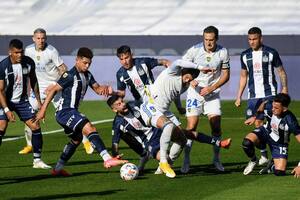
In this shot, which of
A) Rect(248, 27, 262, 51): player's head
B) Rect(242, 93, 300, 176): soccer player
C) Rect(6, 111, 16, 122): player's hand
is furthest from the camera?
Rect(248, 27, 262, 51): player's head

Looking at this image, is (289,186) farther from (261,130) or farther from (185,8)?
(185,8)

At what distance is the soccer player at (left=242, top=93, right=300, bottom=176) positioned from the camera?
56.5 ft

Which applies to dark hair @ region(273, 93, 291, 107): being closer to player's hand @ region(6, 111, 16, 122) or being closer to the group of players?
the group of players

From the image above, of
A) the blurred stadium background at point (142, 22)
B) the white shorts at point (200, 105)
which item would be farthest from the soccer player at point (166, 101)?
the blurred stadium background at point (142, 22)

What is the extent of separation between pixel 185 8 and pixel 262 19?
436cm

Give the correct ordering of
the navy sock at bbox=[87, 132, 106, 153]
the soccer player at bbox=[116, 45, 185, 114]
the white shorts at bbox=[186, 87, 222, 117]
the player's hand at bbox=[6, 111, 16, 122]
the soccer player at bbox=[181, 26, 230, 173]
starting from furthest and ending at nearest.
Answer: the soccer player at bbox=[116, 45, 185, 114], the white shorts at bbox=[186, 87, 222, 117], the soccer player at bbox=[181, 26, 230, 173], the player's hand at bbox=[6, 111, 16, 122], the navy sock at bbox=[87, 132, 106, 153]

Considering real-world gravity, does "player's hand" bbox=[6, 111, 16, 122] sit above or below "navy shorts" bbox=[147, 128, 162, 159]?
above

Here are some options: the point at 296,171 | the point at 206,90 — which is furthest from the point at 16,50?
the point at 296,171

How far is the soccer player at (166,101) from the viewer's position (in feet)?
57.5

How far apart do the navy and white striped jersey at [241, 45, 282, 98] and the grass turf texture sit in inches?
56.7

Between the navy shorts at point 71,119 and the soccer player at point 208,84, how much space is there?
2027mm

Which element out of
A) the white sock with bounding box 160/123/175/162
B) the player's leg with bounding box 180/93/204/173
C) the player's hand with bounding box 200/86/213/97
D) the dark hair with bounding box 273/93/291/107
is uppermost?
the player's hand with bounding box 200/86/213/97

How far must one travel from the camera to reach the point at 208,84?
744 inches

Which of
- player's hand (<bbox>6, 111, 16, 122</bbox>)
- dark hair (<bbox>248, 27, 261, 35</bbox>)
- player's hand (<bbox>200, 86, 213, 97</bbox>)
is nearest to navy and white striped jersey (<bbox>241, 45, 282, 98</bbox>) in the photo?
dark hair (<bbox>248, 27, 261, 35</bbox>)
